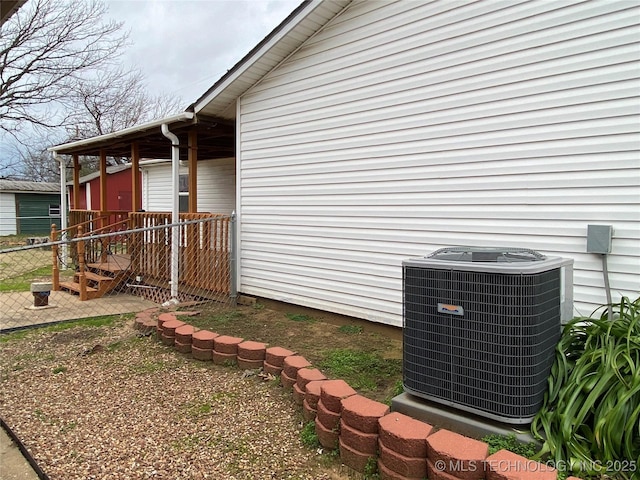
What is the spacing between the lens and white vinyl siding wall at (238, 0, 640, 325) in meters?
3.15

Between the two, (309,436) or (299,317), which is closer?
(309,436)

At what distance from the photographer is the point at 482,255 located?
254 cm

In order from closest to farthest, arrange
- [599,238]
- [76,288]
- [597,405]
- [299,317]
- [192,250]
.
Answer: [597,405] → [599,238] → [299,317] → [192,250] → [76,288]

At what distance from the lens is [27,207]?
2434 cm

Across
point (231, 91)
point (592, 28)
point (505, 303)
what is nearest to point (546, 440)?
point (505, 303)

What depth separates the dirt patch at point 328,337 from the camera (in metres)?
3.39

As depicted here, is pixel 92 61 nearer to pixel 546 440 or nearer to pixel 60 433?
pixel 60 433

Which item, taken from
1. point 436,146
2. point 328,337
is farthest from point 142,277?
point 436,146

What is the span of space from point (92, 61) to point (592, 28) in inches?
882

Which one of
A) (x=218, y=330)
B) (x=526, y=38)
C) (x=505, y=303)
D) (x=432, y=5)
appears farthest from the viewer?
(x=218, y=330)

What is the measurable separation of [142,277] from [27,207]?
21.2 metres

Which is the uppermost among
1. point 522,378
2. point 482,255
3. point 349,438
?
point 482,255

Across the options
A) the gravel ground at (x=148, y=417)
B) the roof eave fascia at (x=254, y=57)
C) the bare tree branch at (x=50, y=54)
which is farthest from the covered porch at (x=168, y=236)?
the bare tree branch at (x=50, y=54)

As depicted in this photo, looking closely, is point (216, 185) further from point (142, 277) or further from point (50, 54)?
point (50, 54)
